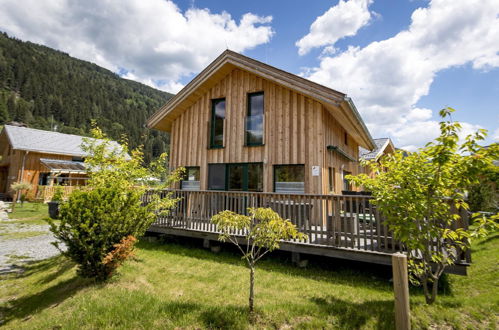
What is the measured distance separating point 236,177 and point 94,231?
621cm

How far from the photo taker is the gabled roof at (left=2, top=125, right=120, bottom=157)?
22.0 m

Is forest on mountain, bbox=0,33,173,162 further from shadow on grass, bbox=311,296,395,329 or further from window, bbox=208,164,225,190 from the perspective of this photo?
shadow on grass, bbox=311,296,395,329

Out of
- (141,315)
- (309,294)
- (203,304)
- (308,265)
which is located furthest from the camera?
(308,265)

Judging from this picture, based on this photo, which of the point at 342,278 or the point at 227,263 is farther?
the point at 227,263

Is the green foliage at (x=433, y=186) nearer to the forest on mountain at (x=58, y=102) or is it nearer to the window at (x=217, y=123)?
the window at (x=217, y=123)

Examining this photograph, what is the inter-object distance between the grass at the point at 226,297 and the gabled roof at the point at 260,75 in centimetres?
542

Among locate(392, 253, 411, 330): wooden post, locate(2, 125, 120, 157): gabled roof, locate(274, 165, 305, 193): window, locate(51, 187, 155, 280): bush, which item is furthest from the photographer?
locate(2, 125, 120, 157): gabled roof

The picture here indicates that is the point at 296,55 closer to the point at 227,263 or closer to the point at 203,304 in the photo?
the point at 227,263

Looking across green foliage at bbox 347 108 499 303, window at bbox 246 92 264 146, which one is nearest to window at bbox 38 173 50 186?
window at bbox 246 92 264 146

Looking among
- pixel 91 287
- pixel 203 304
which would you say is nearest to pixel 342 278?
pixel 203 304

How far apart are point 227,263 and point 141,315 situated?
292 centimetres

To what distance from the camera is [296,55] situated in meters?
10.1

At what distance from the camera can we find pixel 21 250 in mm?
7547

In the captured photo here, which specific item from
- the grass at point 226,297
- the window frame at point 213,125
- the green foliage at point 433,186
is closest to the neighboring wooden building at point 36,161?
the window frame at point 213,125
